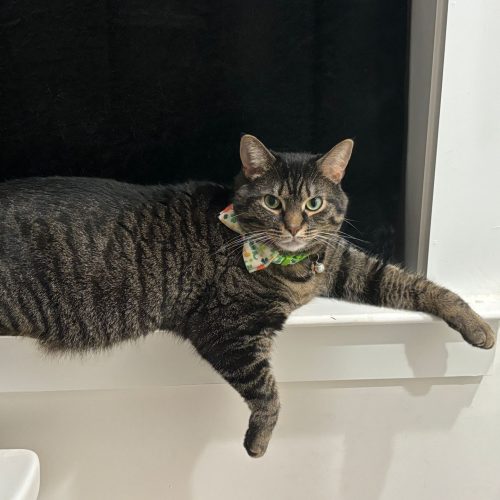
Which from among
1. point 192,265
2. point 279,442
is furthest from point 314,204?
point 279,442

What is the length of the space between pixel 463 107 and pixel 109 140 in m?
0.76

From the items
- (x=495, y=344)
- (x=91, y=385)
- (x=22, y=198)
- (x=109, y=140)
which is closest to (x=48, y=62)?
(x=109, y=140)

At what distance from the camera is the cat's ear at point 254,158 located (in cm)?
101

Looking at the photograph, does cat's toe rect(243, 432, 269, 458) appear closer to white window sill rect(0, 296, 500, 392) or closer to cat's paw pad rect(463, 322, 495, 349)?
white window sill rect(0, 296, 500, 392)

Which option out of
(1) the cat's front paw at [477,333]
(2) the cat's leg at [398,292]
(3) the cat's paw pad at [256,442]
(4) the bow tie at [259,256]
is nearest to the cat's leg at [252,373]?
(3) the cat's paw pad at [256,442]

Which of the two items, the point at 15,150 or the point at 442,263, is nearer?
the point at 442,263

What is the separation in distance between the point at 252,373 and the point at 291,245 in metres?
0.24

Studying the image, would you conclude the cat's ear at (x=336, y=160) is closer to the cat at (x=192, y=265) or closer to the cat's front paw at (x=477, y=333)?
the cat at (x=192, y=265)

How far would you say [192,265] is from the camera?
1.05m

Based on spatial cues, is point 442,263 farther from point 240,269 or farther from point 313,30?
point 313,30

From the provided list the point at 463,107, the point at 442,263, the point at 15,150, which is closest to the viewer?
the point at 463,107

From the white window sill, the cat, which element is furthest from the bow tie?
the white window sill

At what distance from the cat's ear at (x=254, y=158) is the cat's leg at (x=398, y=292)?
255mm

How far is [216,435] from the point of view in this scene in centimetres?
120
